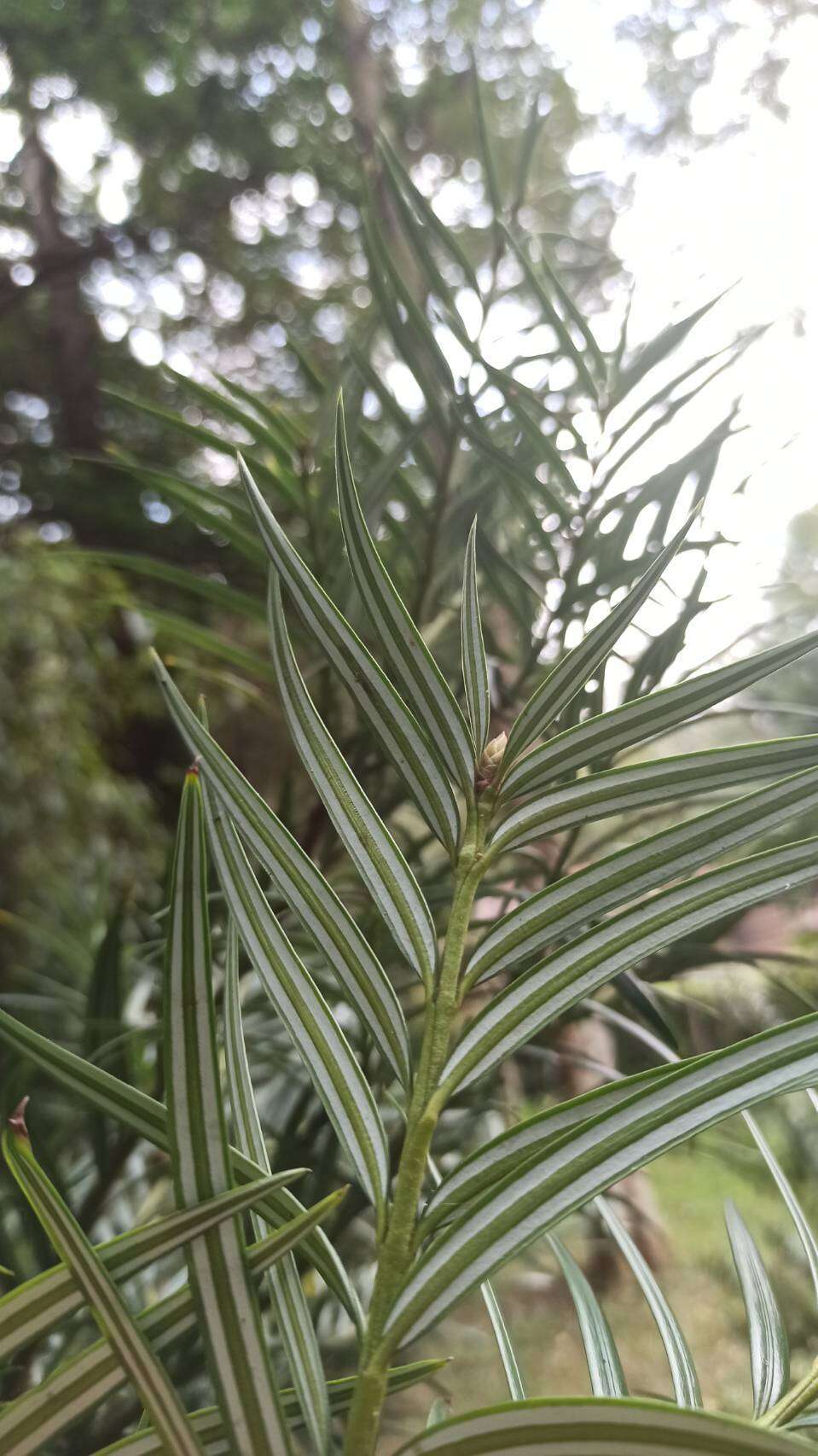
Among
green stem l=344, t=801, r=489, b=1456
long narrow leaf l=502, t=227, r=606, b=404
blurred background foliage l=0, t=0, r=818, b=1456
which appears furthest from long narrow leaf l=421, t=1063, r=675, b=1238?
long narrow leaf l=502, t=227, r=606, b=404

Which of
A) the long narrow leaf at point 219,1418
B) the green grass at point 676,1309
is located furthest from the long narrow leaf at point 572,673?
the green grass at point 676,1309

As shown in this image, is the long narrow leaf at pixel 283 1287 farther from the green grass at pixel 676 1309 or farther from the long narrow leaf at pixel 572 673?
the green grass at pixel 676 1309

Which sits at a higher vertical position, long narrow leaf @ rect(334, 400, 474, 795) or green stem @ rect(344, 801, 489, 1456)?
long narrow leaf @ rect(334, 400, 474, 795)

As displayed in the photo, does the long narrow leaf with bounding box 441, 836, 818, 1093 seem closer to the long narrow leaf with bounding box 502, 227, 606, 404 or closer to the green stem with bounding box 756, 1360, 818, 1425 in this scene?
the green stem with bounding box 756, 1360, 818, 1425

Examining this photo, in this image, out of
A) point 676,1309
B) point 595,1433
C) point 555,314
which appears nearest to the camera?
point 595,1433

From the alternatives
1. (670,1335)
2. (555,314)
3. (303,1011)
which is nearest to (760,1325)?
(670,1335)

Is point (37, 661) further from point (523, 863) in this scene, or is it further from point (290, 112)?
point (290, 112)

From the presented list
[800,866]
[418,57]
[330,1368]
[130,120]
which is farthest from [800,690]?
[130,120]

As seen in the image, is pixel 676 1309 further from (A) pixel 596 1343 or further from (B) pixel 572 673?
(B) pixel 572 673
